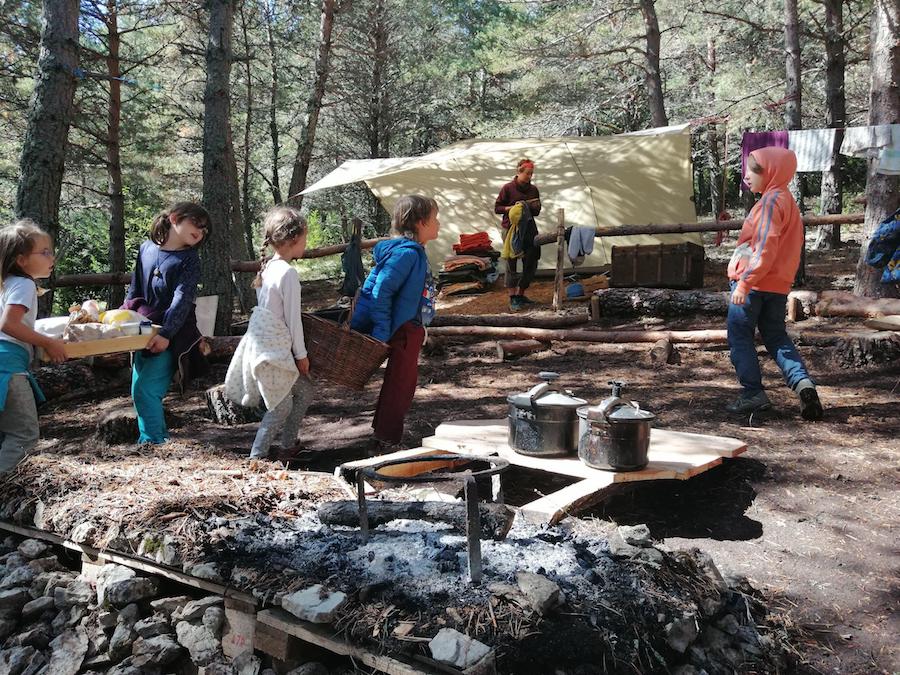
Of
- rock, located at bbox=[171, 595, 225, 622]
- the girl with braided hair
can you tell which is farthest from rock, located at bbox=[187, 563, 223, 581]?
the girl with braided hair

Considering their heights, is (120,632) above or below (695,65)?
below

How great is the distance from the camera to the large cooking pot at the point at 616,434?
11.1ft

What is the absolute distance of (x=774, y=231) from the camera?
4.82 m

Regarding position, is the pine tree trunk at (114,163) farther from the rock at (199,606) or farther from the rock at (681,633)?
the rock at (681,633)

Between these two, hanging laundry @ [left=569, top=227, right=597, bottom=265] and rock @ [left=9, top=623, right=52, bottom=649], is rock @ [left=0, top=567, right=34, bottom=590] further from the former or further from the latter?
hanging laundry @ [left=569, top=227, right=597, bottom=265]

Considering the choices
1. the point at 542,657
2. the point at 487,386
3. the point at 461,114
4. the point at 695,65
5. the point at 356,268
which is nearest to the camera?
the point at 542,657

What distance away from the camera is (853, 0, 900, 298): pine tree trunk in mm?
7457

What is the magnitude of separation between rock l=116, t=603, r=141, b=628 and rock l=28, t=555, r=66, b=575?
676mm

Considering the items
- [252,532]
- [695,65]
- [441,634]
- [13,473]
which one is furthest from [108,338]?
[695,65]

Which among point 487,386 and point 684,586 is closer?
point 684,586

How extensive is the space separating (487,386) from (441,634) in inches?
182

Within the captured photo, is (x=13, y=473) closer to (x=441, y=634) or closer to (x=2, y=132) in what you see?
(x=441, y=634)

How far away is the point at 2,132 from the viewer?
48.2 feet

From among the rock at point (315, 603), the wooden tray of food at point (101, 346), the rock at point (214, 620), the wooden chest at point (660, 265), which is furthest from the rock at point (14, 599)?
the wooden chest at point (660, 265)
